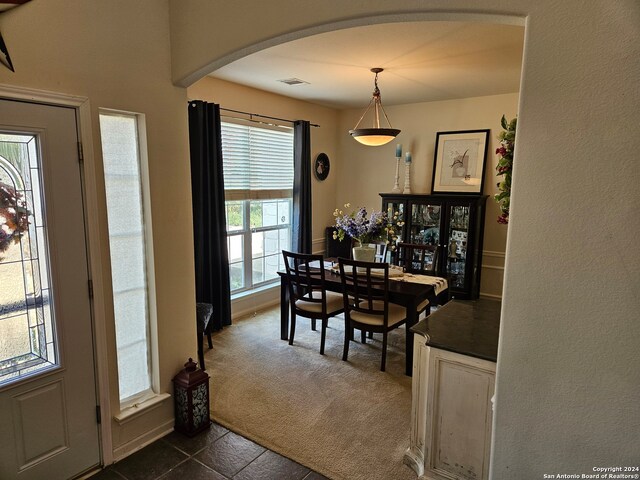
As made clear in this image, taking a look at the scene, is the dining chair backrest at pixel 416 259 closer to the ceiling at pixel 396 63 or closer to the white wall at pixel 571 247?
the ceiling at pixel 396 63

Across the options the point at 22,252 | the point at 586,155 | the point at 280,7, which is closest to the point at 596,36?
the point at 586,155

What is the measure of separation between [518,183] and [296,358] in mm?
2781

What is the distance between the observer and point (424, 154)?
554 centimetres

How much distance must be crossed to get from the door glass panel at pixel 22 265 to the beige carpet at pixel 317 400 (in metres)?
1.29

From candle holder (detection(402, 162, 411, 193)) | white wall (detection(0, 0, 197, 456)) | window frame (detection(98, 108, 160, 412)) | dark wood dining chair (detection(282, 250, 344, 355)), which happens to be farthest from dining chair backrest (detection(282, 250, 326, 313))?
candle holder (detection(402, 162, 411, 193))

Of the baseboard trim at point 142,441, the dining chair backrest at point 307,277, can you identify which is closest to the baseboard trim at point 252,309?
the dining chair backrest at point 307,277

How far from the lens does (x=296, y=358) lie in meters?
3.72

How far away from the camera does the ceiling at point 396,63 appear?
2.85 metres

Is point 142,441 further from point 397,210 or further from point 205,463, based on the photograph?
point 397,210

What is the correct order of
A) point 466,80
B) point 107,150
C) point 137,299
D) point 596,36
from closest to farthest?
point 596,36 → point 107,150 → point 137,299 → point 466,80

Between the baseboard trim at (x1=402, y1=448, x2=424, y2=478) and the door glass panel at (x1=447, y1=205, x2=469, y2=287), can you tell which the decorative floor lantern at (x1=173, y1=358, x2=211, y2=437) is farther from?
the door glass panel at (x1=447, y1=205, x2=469, y2=287)

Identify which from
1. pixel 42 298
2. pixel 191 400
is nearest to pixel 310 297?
pixel 191 400

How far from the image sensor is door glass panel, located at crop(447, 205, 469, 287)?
16.3ft

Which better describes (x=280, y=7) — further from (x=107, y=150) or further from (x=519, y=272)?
(x=519, y=272)
